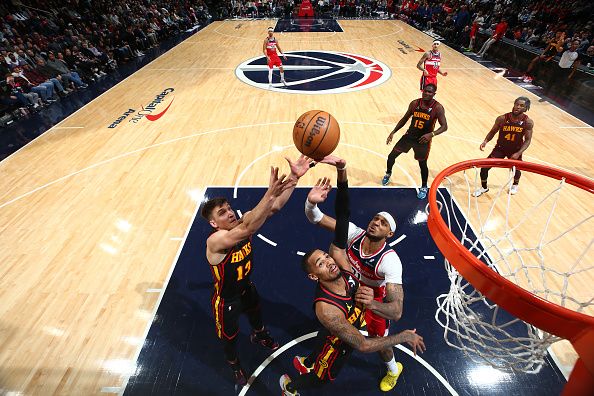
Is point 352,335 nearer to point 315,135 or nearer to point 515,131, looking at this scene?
point 315,135

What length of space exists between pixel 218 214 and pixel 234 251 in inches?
13.4

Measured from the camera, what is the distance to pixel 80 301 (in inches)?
167

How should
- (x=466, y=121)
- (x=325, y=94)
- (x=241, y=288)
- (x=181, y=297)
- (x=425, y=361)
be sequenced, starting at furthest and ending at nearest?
(x=325, y=94), (x=466, y=121), (x=181, y=297), (x=425, y=361), (x=241, y=288)

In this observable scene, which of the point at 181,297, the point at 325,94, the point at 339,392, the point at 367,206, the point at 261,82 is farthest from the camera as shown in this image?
the point at 261,82

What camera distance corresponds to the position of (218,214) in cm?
275

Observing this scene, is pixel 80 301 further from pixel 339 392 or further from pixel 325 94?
pixel 325 94

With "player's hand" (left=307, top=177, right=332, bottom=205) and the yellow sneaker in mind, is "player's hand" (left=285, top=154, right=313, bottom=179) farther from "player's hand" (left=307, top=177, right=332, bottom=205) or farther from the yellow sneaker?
the yellow sneaker

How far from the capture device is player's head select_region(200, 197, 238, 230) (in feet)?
9.01

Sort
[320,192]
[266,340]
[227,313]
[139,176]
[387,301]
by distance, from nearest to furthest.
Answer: [387,301] < [320,192] < [227,313] < [266,340] < [139,176]

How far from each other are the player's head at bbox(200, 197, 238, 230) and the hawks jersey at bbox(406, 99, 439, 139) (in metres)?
3.88

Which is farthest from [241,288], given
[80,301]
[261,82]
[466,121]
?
[261,82]

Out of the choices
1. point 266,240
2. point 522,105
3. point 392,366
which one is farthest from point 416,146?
point 392,366

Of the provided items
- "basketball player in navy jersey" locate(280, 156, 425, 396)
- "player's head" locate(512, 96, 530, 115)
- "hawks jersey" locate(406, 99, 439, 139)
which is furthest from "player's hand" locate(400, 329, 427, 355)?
"player's head" locate(512, 96, 530, 115)

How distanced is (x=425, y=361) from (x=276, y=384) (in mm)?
1560
